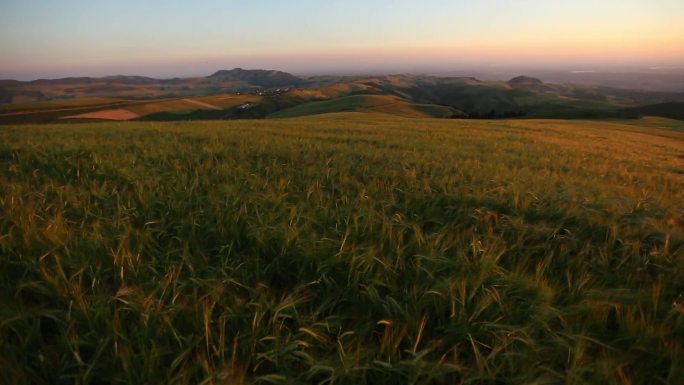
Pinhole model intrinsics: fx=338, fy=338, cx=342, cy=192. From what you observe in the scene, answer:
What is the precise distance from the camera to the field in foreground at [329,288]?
164cm

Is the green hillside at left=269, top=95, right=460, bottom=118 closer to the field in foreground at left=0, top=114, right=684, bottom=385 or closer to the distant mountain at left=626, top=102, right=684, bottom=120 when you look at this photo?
the distant mountain at left=626, top=102, right=684, bottom=120

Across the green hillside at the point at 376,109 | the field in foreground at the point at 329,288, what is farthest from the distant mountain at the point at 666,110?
the field in foreground at the point at 329,288

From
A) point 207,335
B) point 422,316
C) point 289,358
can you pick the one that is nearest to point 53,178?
point 207,335

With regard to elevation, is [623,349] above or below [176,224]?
below

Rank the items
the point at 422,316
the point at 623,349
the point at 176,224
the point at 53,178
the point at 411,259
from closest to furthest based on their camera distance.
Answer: the point at 623,349, the point at 422,316, the point at 411,259, the point at 176,224, the point at 53,178

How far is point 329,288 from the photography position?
2.25m

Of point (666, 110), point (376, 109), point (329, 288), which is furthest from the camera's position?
point (666, 110)

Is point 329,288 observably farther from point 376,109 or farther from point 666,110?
point 666,110

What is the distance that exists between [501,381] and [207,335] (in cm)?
145

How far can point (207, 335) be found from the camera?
5.49 ft

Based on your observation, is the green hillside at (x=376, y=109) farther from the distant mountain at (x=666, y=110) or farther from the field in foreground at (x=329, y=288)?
the field in foreground at (x=329, y=288)

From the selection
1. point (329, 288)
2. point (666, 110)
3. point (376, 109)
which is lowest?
point (666, 110)

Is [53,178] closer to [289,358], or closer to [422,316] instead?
[289,358]

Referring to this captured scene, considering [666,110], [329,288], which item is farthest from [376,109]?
[329,288]
